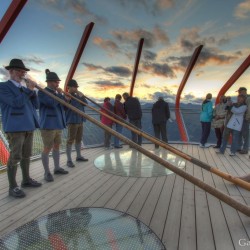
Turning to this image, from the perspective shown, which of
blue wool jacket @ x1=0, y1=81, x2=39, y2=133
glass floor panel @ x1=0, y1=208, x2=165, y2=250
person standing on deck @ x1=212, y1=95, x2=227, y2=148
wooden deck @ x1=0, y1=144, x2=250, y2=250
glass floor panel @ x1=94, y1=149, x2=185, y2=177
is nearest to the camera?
glass floor panel @ x1=0, y1=208, x2=165, y2=250

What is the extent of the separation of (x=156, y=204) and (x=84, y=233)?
1.14 metres

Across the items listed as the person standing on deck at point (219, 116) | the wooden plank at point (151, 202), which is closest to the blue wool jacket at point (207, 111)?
the person standing on deck at point (219, 116)

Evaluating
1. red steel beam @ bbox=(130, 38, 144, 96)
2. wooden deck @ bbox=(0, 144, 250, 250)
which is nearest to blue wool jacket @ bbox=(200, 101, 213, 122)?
wooden deck @ bbox=(0, 144, 250, 250)

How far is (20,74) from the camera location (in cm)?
301

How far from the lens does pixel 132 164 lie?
15.5 ft

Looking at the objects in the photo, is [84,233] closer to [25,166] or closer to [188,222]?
[188,222]

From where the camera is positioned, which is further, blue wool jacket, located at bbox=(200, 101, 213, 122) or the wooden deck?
blue wool jacket, located at bbox=(200, 101, 213, 122)

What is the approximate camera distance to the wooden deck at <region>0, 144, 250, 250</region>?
6.94ft

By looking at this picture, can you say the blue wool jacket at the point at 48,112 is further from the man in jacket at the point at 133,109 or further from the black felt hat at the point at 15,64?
the man in jacket at the point at 133,109

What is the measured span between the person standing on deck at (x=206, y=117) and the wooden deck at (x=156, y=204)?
8.39 ft

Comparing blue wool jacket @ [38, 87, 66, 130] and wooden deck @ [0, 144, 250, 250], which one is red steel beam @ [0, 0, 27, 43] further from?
wooden deck @ [0, 144, 250, 250]

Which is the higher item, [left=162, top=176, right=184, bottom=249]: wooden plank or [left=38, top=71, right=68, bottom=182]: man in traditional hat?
[left=38, top=71, right=68, bottom=182]: man in traditional hat

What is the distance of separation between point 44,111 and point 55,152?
35.5 inches

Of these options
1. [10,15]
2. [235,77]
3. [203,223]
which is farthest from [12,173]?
[235,77]
